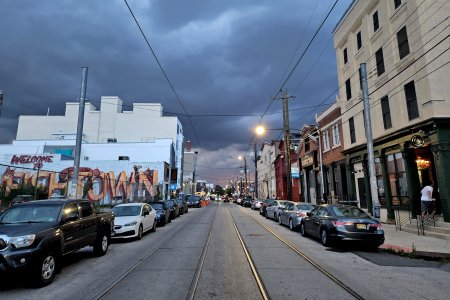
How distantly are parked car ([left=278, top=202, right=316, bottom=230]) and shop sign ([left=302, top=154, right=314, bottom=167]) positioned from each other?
1539 centimetres

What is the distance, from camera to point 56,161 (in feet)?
170

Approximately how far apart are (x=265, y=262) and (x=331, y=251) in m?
3.22

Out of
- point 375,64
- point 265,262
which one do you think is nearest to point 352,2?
point 375,64

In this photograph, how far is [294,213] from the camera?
55.1ft

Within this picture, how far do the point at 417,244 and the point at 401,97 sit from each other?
8.40m

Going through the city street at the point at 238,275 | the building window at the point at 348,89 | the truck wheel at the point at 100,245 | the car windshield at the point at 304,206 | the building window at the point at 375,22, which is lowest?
the city street at the point at 238,275

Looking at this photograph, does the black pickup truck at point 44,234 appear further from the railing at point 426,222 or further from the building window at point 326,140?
the building window at point 326,140

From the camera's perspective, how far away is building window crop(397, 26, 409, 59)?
16577 mm

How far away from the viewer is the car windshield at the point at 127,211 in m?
14.2

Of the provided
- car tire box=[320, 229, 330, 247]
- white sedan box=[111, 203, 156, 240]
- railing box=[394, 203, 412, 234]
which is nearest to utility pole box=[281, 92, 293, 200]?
railing box=[394, 203, 412, 234]

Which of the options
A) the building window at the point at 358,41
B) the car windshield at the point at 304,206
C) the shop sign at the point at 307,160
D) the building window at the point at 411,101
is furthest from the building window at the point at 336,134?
the car windshield at the point at 304,206

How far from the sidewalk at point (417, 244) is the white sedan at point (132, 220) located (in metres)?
9.19

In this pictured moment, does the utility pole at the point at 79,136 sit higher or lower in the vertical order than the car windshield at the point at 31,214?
higher

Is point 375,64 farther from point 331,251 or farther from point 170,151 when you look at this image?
point 170,151
